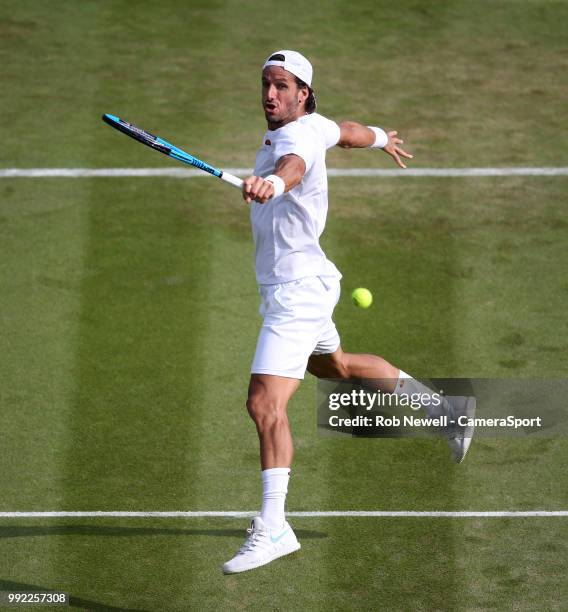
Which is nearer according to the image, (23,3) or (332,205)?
(332,205)

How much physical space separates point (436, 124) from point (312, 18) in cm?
265

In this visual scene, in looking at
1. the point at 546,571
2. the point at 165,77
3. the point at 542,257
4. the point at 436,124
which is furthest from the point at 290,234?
the point at 165,77

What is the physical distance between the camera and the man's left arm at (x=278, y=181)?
21.7 feet

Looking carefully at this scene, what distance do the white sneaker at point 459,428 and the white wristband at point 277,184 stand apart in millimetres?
2333

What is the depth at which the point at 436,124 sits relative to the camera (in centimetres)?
1256

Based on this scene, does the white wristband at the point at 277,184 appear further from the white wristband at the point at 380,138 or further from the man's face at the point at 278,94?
the white wristband at the point at 380,138

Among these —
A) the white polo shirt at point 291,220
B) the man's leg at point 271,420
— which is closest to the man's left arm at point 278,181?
the white polo shirt at point 291,220

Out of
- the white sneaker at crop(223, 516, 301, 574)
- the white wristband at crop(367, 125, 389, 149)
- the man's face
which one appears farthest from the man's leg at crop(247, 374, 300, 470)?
the white wristband at crop(367, 125, 389, 149)

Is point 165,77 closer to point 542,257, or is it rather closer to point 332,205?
point 332,205

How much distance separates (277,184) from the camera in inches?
268

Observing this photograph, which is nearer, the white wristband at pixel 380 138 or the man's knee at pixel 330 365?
the man's knee at pixel 330 365

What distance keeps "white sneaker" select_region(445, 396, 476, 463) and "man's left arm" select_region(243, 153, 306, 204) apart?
6.99ft

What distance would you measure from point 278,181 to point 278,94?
2.93ft

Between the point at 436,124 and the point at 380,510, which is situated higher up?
the point at 436,124
